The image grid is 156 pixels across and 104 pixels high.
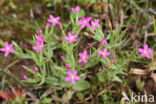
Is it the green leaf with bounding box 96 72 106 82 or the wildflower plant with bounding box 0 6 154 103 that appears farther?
the green leaf with bounding box 96 72 106 82

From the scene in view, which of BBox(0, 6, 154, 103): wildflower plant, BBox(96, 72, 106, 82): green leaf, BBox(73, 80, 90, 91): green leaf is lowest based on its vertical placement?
BBox(73, 80, 90, 91): green leaf

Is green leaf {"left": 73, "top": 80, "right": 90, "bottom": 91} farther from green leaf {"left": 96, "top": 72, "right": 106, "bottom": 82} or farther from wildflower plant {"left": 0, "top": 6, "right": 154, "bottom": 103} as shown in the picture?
green leaf {"left": 96, "top": 72, "right": 106, "bottom": 82}

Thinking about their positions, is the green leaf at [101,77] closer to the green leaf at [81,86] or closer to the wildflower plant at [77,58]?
the wildflower plant at [77,58]

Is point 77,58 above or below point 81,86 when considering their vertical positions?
above

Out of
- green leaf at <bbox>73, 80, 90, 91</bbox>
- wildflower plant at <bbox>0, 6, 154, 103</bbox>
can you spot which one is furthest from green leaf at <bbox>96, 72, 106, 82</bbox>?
green leaf at <bbox>73, 80, 90, 91</bbox>

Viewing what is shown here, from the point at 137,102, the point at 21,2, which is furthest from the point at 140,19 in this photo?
the point at 21,2

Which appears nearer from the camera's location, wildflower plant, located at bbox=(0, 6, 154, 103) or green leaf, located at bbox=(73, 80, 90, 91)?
wildflower plant, located at bbox=(0, 6, 154, 103)

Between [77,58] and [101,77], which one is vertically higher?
[77,58]

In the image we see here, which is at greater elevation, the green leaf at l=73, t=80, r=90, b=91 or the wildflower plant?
the wildflower plant

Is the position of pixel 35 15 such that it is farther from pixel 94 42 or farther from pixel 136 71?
pixel 136 71
